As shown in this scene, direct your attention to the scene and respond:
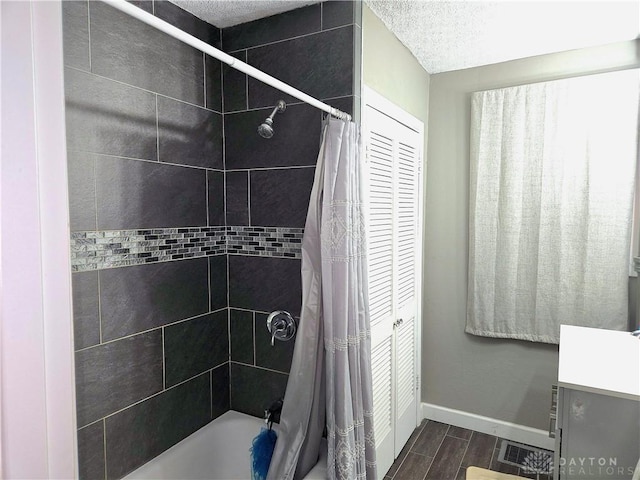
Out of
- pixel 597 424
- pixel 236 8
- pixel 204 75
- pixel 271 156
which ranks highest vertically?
pixel 236 8

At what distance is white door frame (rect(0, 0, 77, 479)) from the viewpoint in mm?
804

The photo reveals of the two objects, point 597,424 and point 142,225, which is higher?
point 142,225

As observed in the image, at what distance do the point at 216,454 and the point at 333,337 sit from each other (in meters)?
0.92

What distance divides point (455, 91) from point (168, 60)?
1.74 meters

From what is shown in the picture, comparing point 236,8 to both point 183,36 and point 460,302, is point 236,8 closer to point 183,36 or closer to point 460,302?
point 183,36

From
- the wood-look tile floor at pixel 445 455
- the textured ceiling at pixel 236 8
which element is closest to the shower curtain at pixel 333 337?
the textured ceiling at pixel 236 8

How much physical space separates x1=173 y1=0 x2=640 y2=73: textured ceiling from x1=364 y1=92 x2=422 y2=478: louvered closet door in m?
0.44

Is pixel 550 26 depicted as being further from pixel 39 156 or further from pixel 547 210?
pixel 39 156

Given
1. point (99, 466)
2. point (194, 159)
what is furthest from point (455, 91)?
point (99, 466)

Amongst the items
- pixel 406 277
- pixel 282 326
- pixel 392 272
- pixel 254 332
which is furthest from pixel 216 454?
pixel 406 277

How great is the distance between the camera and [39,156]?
82 cm

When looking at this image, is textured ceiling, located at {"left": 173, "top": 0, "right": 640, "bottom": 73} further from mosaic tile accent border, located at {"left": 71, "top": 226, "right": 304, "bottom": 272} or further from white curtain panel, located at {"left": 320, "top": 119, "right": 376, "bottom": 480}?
mosaic tile accent border, located at {"left": 71, "top": 226, "right": 304, "bottom": 272}

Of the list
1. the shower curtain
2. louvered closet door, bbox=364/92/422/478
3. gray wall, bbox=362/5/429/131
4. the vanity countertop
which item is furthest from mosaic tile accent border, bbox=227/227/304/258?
the vanity countertop

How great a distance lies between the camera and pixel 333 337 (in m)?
1.50
